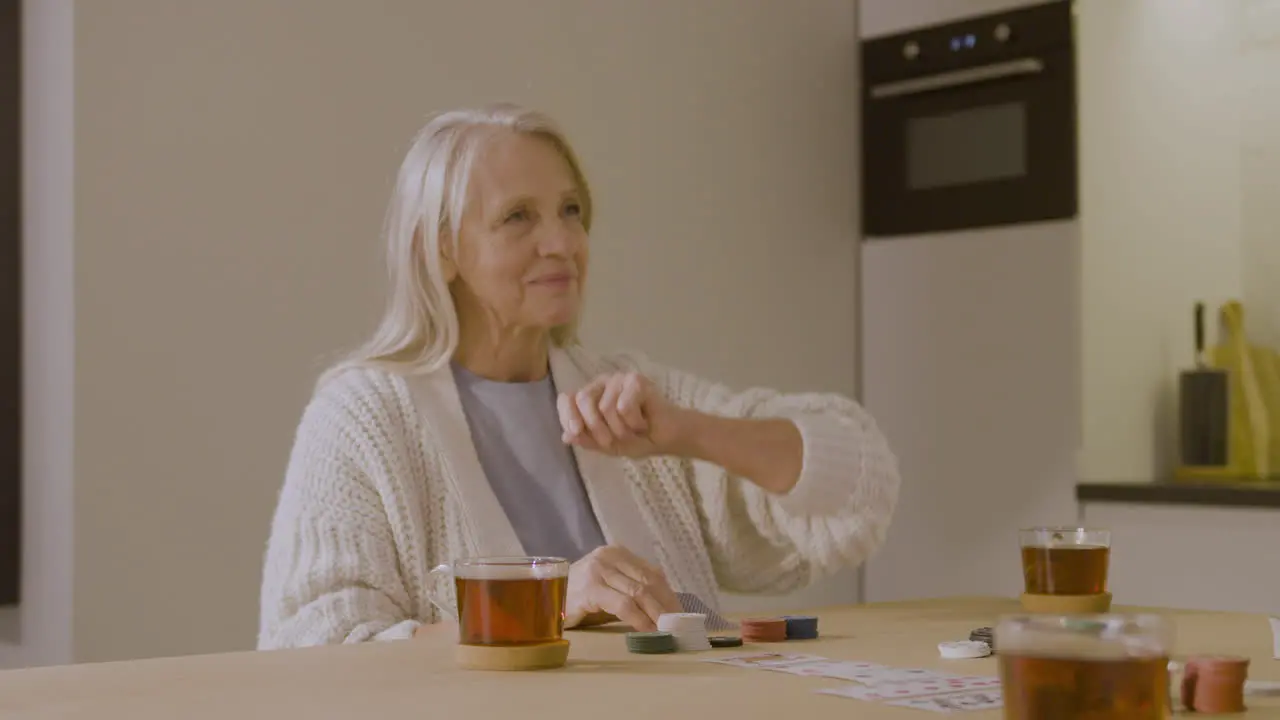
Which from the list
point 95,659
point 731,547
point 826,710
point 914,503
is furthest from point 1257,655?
point 914,503

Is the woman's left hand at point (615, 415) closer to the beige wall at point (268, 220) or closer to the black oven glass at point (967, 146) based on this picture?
the beige wall at point (268, 220)

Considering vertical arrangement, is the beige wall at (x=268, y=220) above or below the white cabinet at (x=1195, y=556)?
above

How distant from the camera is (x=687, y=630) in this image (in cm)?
130

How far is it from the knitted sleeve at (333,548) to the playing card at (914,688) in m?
0.64

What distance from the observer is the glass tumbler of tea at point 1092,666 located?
0.81m

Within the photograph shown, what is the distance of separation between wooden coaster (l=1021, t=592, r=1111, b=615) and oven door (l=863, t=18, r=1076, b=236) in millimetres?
1905

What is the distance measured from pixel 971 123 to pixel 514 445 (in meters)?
1.79

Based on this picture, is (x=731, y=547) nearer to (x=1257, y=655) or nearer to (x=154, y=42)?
(x=1257, y=655)

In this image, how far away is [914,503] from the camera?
348 centimetres

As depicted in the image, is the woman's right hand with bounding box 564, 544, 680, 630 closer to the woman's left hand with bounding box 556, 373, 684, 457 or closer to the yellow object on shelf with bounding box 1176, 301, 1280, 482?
the woman's left hand with bounding box 556, 373, 684, 457

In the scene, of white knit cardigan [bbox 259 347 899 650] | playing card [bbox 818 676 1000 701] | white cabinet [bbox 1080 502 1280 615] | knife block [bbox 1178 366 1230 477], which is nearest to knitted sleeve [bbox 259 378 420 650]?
white knit cardigan [bbox 259 347 899 650]

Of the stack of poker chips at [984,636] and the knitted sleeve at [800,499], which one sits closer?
the stack of poker chips at [984,636]

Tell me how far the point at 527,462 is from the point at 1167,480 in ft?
5.90

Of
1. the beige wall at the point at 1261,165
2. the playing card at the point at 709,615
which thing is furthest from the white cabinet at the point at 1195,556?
the playing card at the point at 709,615
